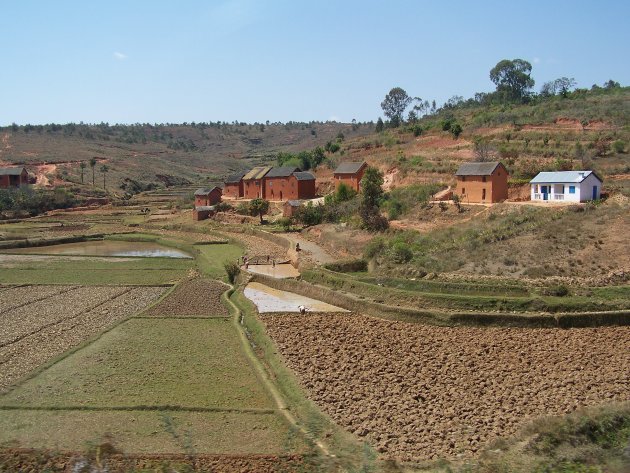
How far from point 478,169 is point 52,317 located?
26.8 meters

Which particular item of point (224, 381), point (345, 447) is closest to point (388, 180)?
point (224, 381)

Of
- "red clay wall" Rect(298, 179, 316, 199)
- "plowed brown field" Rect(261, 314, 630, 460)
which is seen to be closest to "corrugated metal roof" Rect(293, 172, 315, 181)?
"red clay wall" Rect(298, 179, 316, 199)

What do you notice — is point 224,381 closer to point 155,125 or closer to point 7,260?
point 7,260

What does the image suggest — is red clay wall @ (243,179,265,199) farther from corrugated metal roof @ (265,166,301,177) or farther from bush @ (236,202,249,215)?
bush @ (236,202,249,215)

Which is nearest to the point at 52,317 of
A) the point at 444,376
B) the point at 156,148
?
the point at 444,376

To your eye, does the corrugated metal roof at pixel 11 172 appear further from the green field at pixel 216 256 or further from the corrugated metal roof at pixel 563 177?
the corrugated metal roof at pixel 563 177

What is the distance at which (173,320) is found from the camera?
2384cm

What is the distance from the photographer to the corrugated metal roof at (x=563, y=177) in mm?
34469

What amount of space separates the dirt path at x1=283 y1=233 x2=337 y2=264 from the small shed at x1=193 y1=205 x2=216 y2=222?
14.4 meters


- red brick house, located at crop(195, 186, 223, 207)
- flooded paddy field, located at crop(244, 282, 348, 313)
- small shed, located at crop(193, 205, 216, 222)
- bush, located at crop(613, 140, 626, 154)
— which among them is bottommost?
flooded paddy field, located at crop(244, 282, 348, 313)

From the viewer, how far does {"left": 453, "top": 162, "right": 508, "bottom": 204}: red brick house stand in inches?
1528

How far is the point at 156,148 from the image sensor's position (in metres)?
132

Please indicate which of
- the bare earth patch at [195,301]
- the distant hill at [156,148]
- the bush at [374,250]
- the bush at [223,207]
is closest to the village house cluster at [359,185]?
the bush at [223,207]

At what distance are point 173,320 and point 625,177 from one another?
97.4 feet
